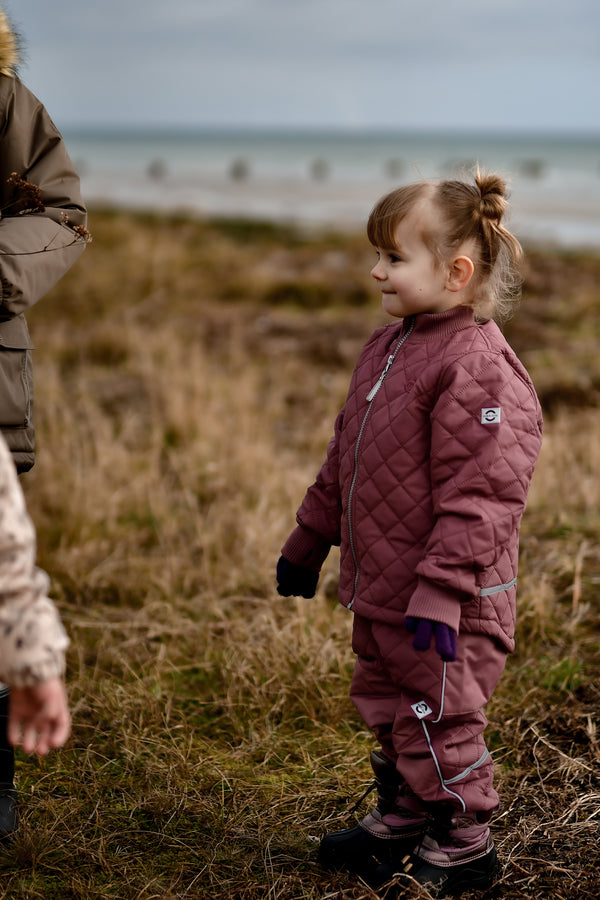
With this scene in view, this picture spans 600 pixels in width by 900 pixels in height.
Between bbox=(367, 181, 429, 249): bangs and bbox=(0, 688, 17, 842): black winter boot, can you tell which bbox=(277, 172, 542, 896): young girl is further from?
bbox=(0, 688, 17, 842): black winter boot

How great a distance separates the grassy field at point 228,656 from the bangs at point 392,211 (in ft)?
5.03

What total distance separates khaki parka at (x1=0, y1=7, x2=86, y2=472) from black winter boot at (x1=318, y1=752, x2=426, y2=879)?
120 cm

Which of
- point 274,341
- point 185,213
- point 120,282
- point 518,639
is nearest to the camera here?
point 518,639

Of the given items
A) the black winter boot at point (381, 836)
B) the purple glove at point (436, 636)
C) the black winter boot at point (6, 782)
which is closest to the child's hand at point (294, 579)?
the black winter boot at point (381, 836)

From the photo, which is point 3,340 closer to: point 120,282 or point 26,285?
point 26,285

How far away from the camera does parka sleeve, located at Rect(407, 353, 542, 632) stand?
1.93 metres

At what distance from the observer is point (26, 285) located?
2.20 meters

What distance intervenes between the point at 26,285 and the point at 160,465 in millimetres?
3280

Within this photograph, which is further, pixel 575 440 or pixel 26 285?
pixel 575 440

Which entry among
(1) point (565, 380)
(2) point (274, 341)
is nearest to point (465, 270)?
(1) point (565, 380)

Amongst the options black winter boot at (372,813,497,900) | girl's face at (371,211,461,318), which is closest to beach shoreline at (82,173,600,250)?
Result: girl's face at (371,211,461,318)

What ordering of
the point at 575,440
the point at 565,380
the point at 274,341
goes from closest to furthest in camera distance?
the point at 575,440 → the point at 565,380 → the point at 274,341

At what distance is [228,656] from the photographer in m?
3.24

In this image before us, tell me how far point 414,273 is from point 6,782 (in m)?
1.70
